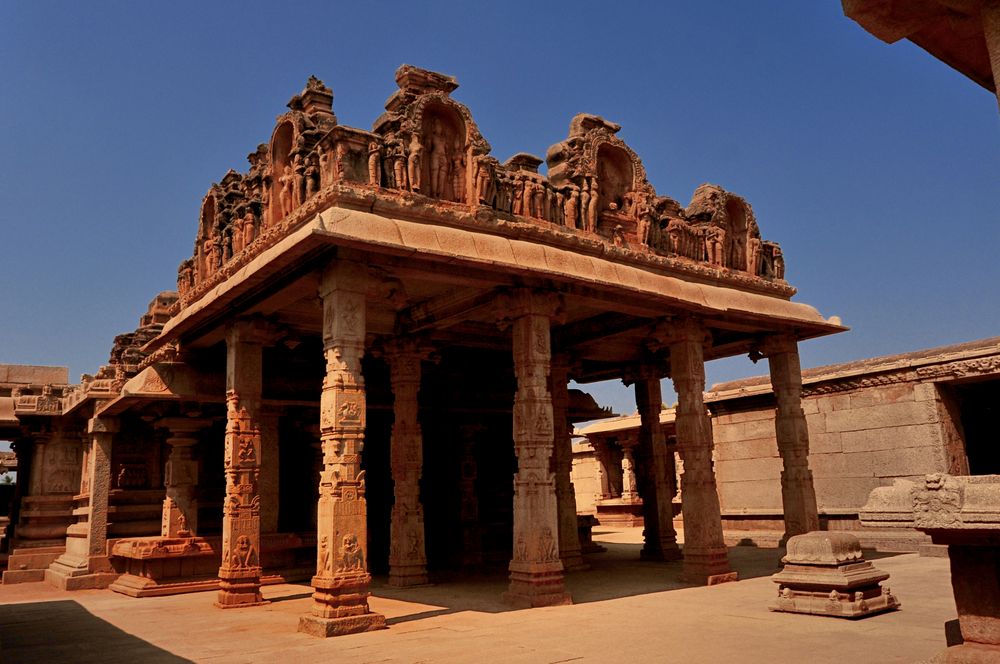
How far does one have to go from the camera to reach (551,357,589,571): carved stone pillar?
13.2 m

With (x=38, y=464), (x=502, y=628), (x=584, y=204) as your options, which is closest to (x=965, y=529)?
(x=502, y=628)

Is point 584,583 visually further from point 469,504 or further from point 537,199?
point 537,199

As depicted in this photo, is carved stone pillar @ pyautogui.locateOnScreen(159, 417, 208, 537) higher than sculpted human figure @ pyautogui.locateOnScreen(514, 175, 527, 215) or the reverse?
the reverse

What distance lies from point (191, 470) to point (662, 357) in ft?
30.2

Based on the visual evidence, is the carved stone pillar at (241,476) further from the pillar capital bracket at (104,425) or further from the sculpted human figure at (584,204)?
the sculpted human figure at (584,204)

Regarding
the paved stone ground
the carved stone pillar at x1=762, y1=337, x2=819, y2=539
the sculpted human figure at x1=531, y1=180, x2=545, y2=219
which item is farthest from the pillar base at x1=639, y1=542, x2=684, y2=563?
the sculpted human figure at x1=531, y1=180, x2=545, y2=219

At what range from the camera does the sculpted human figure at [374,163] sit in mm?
8727

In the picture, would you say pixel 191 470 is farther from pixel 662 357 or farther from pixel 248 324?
pixel 662 357

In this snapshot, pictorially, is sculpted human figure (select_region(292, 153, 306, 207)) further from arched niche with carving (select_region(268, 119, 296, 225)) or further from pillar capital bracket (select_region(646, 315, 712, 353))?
pillar capital bracket (select_region(646, 315, 712, 353))

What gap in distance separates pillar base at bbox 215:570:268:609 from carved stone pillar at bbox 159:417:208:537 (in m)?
2.80

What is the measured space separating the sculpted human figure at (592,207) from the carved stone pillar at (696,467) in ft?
7.16

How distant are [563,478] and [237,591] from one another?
5877mm

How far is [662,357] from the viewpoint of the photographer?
15336mm

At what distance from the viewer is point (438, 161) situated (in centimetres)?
955
